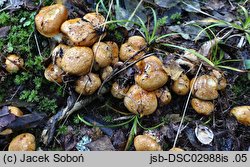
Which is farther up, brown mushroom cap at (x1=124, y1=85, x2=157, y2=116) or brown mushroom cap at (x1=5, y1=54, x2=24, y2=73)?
brown mushroom cap at (x1=5, y1=54, x2=24, y2=73)

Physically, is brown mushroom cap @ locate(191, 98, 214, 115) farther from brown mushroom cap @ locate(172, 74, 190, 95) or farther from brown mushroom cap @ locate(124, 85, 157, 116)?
brown mushroom cap @ locate(124, 85, 157, 116)

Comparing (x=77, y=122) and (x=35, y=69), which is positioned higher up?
(x=35, y=69)

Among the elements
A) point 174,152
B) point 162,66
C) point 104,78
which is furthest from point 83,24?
point 174,152

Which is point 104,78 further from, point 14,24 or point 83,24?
point 14,24

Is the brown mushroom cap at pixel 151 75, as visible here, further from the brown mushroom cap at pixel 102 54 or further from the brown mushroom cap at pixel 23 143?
the brown mushroom cap at pixel 23 143

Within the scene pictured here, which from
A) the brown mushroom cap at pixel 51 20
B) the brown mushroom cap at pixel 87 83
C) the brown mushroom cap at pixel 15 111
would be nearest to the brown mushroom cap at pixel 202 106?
the brown mushroom cap at pixel 87 83

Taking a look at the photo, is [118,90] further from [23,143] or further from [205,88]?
[23,143]

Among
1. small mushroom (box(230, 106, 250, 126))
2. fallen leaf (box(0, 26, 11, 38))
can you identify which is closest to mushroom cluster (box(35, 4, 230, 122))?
small mushroom (box(230, 106, 250, 126))
